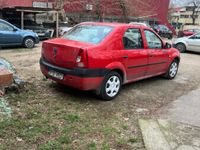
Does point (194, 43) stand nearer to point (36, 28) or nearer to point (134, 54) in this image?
point (36, 28)

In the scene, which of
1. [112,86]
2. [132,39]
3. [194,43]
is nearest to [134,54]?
[132,39]

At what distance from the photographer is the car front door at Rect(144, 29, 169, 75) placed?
22.9 feet

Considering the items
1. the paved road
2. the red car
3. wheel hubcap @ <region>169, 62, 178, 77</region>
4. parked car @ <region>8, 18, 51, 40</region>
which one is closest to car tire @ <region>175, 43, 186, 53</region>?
parked car @ <region>8, 18, 51, 40</region>

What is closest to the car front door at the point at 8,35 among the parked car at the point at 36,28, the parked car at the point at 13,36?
the parked car at the point at 13,36

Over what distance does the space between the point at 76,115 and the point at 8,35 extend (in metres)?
9.18

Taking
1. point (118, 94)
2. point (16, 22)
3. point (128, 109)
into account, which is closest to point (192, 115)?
point (128, 109)

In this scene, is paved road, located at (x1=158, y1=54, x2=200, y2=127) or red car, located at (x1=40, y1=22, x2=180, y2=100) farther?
red car, located at (x1=40, y1=22, x2=180, y2=100)

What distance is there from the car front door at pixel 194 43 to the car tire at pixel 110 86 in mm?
10684

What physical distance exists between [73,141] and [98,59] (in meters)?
1.92

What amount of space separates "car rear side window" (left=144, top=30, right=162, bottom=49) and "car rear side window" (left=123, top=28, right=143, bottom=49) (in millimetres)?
359

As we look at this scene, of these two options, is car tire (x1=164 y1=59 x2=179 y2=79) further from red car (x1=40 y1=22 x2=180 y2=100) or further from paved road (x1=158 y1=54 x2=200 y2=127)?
red car (x1=40 y1=22 x2=180 y2=100)

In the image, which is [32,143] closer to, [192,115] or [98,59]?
[98,59]

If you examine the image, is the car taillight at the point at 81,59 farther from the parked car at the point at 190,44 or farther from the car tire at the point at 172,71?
the parked car at the point at 190,44

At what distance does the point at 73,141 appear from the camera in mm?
4004
